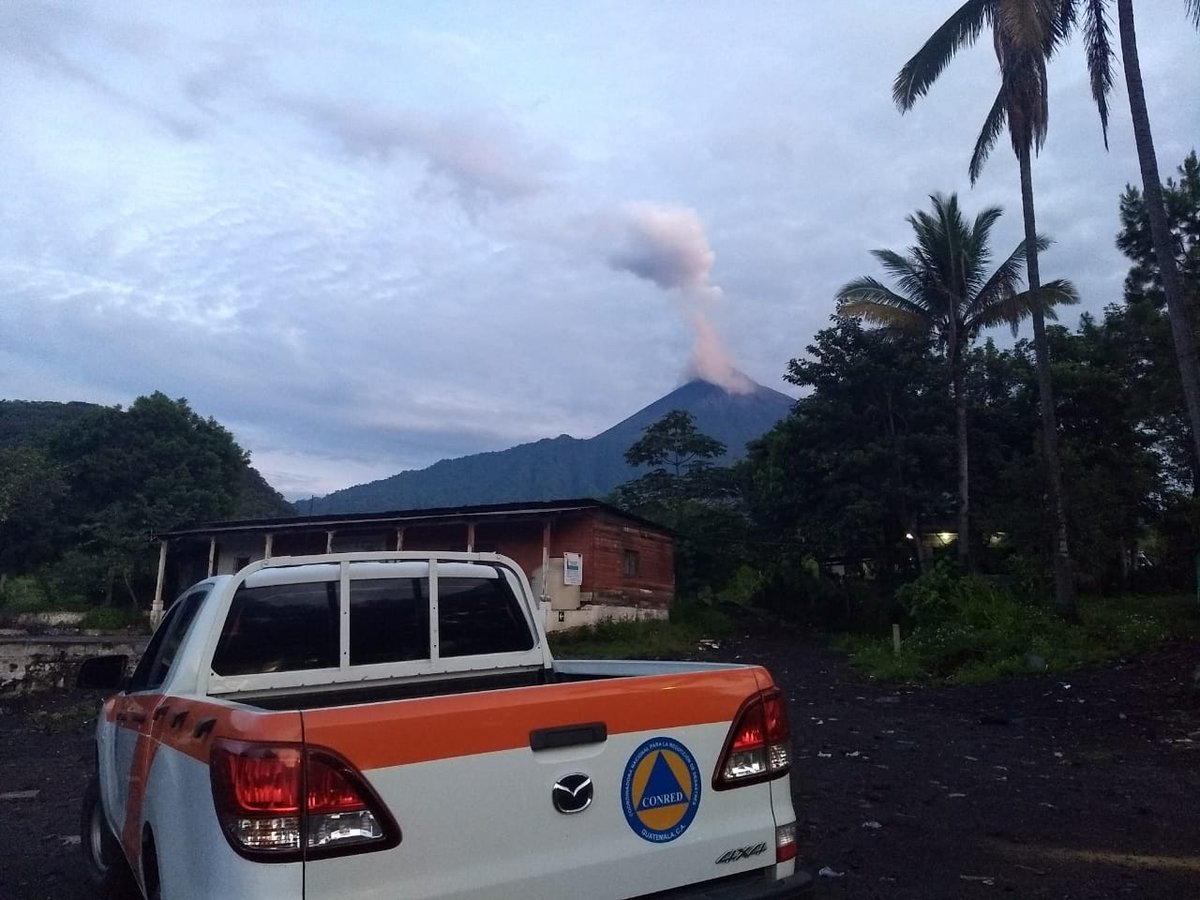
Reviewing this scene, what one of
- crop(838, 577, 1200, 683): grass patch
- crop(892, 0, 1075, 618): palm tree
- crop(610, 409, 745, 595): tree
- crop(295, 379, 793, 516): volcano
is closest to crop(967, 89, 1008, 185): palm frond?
crop(892, 0, 1075, 618): palm tree

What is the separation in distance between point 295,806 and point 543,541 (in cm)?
2091

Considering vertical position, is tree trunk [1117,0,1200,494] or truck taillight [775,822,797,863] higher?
tree trunk [1117,0,1200,494]

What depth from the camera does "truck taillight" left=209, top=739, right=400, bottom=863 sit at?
2244 millimetres

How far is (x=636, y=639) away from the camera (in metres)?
22.1

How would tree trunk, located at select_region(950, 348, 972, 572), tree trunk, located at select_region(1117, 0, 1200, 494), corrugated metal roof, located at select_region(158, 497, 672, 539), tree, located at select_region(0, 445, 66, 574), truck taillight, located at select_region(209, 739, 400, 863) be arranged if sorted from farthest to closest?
tree, located at select_region(0, 445, 66, 574) → tree trunk, located at select_region(950, 348, 972, 572) → corrugated metal roof, located at select_region(158, 497, 672, 539) → tree trunk, located at select_region(1117, 0, 1200, 494) → truck taillight, located at select_region(209, 739, 400, 863)

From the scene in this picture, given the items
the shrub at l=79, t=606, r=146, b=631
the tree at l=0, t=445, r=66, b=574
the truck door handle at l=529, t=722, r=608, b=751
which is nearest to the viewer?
the truck door handle at l=529, t=722, r=608, b=751

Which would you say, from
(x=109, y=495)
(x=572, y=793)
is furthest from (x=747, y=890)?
(x=109, y=495)

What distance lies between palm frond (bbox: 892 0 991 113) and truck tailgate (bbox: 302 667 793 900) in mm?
17169

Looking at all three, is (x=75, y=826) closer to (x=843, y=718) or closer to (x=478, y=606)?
(x=478, y=606)

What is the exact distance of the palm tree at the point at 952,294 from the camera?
23891 mm

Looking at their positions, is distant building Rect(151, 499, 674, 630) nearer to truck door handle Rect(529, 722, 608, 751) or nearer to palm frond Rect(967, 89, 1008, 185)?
palm frond Rect(967, 89, 1008, 185)

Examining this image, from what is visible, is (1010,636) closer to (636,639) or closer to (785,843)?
(636,639)

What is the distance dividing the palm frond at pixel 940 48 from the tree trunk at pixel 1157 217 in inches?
135

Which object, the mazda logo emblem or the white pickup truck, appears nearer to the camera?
the white pickup truck
